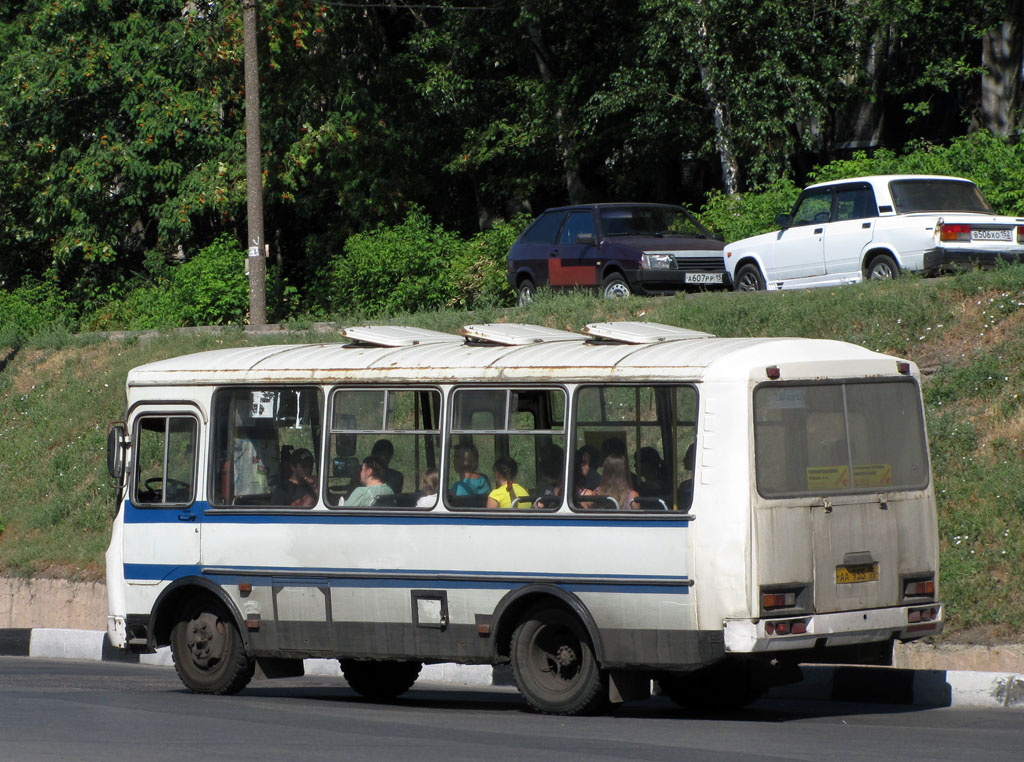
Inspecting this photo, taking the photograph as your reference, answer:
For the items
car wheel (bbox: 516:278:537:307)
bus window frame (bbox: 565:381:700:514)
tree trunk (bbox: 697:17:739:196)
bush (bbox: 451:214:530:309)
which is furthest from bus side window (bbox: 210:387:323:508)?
tree trunk (bbox: 697:17:739:196)

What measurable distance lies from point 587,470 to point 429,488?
4.01 ft

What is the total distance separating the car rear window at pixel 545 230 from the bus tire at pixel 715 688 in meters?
13.4

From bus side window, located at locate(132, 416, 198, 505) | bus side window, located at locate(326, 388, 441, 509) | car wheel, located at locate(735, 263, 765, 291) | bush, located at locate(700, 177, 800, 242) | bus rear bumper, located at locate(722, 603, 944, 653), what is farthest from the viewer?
bush, located at locate(700, 177, 800, 242)

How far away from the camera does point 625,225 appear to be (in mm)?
23078

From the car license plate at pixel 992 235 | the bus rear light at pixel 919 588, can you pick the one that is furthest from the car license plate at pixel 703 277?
the bus rear light at pixel 919 588

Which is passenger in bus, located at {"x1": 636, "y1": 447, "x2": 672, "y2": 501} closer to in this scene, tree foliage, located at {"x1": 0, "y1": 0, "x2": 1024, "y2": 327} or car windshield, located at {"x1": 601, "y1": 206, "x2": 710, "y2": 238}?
car windshield, located at {"x1": 601, "y1": 206, "x2": 710, "y2": 238}

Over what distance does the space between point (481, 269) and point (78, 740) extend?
2041 centimetres

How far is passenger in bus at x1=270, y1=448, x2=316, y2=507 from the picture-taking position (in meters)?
11.2

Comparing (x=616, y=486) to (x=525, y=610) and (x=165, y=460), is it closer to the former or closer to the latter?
(x=525, y=610)

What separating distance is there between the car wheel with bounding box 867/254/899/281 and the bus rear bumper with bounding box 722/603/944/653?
9.77 meters

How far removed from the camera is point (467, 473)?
10.5m

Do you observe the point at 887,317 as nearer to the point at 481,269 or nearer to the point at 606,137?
the point at 481,269

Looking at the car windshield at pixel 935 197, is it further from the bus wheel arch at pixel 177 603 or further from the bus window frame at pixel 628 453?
the bus wheel arch at pixel 177 603

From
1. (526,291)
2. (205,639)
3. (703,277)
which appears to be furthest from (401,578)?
(526,291)
